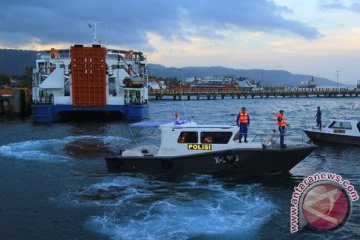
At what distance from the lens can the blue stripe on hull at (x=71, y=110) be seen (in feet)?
159

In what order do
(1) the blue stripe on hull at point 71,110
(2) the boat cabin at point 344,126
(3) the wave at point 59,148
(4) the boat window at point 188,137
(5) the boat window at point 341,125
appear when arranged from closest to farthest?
(4) the boat window at point 188,137
(3) the wave at point 59,148
(2) the boat cabin at point 344,126
(5) the boat window at point 341,125
(1) the blue stripe on hull at point 71,110

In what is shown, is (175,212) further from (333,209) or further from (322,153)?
(322,153)

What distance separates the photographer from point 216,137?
62.3ft

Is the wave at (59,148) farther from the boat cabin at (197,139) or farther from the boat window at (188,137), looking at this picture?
the boat window at (188,137)

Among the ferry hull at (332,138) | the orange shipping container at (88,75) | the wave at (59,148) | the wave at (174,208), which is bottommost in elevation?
the wave at (174,208)

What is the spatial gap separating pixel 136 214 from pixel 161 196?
2222 mm

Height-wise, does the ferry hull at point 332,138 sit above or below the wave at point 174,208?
above

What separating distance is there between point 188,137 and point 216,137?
1.23 m

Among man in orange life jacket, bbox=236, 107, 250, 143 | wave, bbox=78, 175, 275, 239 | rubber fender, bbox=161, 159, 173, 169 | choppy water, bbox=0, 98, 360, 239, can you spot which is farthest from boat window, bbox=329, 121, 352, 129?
rubber fender, bbox=161, 159, 173, 169

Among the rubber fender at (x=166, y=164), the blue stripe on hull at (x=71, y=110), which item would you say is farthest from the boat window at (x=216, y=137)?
the blue stripe on hull at (x=71, y=110)

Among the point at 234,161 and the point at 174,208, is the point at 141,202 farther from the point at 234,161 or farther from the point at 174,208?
the point at 234,161

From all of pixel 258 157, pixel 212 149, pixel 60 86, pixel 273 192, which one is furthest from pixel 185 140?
pixel 60 86

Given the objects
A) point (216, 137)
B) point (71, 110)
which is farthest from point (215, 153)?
point (71, 110)

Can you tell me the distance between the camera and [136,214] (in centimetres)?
1438
